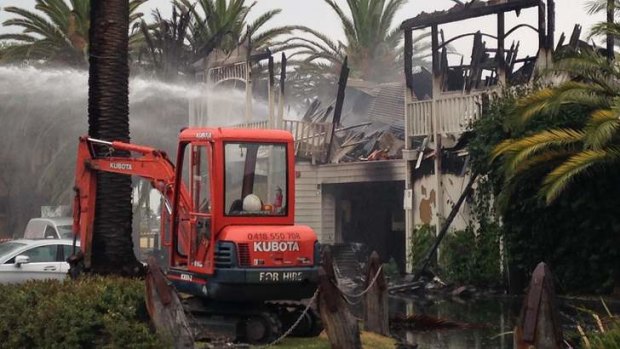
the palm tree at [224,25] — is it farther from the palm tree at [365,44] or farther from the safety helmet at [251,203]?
the safety helmet at [251,203]

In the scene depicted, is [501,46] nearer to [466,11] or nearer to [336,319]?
[466,11]

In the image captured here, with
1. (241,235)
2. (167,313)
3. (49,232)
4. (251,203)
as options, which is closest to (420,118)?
(49,232)

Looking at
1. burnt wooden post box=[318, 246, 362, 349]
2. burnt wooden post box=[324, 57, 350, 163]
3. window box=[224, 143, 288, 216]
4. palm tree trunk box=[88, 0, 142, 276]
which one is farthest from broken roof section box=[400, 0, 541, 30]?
burnt wooden post box=[318, 246, 362, 349]

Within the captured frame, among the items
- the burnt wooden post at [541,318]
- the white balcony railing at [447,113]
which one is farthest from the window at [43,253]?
the burnt wooden post at [541,318]

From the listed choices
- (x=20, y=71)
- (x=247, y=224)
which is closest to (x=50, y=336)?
(x=247, y=224)

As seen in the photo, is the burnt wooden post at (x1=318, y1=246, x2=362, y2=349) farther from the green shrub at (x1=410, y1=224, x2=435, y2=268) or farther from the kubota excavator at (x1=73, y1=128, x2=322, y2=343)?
the green shrub at (x1=410, y1=224, x2=435, y2=268)

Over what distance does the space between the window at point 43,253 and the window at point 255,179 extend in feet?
29.8

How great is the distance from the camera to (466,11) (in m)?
28.3

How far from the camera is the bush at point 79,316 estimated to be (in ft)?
38.8

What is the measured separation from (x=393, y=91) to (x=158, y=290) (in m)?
34.1

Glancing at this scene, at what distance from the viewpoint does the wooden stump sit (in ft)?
39.0

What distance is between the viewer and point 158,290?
11.9 m

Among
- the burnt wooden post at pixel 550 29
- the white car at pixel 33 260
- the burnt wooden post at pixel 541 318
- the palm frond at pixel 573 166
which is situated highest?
the burnt wooden post at pixel 550 29

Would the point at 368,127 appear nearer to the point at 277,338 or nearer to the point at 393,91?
the point at 393,91
